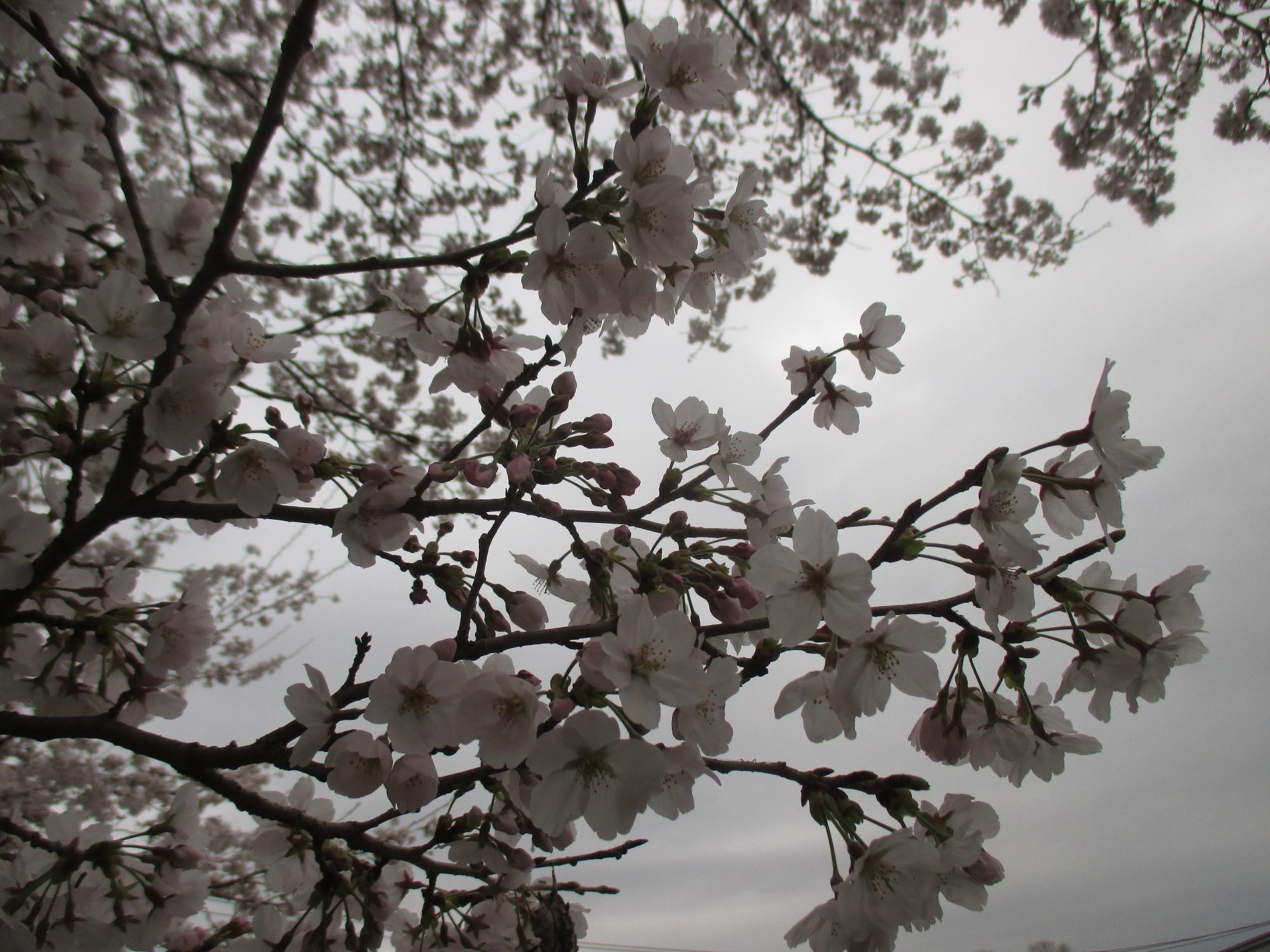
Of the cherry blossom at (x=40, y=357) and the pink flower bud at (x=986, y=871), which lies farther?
the cherry blossom at (x=40, y=357)

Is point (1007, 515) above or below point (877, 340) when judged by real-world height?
below

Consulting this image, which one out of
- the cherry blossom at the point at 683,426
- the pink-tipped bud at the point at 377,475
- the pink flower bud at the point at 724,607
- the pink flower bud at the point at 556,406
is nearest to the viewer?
the pink flower bud at the point at 724,607

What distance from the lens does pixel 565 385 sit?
1.54 meters

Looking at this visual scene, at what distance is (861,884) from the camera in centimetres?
117

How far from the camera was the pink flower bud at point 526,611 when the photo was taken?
143 centimetres

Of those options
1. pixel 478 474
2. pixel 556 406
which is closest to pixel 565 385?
pixel 556 406

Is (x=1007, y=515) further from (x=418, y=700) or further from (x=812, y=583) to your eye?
(x=418, y=700)

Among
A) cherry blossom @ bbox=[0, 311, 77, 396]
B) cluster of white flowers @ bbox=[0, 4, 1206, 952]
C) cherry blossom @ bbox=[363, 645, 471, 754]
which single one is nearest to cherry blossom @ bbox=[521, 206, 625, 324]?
cluster of white flowers @ bbox=[0, 4, 1206, 952]

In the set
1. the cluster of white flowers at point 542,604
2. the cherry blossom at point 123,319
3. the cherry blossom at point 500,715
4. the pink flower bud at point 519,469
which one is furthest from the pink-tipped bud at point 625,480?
the cherry blossom at point 123,319

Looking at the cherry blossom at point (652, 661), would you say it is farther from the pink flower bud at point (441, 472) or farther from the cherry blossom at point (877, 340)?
the cherry blossom at point (877, 340)

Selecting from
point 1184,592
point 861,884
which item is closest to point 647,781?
point 861,884

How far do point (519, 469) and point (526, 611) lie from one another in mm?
309

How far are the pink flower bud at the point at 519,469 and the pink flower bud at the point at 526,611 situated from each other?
0.27 meters

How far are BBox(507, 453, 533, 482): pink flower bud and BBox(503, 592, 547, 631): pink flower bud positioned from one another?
27cm
